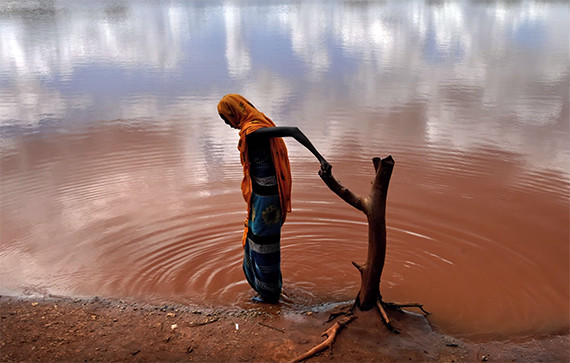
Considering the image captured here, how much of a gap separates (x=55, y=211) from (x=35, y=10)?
2433 cm

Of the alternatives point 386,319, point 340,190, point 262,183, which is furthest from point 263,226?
point 386,319

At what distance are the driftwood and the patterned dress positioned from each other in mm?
505

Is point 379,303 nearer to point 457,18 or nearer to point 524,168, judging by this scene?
point 524,168

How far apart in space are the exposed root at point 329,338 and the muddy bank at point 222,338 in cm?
4

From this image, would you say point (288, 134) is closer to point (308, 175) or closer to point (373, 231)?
point (373, 231)

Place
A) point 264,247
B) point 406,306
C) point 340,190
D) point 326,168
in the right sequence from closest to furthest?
1. point 326,168
2. point 340,190
3. point 406,306
4. point 264,247

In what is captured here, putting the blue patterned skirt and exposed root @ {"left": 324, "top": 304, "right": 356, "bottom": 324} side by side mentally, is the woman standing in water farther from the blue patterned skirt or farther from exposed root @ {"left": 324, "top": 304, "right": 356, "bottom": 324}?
exposed root @ {"left": 324, "top": 304, "right": 356, "bottom": 324}

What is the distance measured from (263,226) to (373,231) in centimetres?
75

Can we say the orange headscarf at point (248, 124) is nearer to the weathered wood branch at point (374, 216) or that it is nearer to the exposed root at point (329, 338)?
the weathered wood branch at point (374, 216)

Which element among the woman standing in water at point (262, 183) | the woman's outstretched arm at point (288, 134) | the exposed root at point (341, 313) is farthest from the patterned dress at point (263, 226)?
the exposed root at point (341, 313)

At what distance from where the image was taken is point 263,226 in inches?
147

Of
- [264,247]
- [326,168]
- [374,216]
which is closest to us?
[326,168]

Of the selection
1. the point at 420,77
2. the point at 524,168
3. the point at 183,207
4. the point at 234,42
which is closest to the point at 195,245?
the point at 183,207

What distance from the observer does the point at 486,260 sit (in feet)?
15.1
